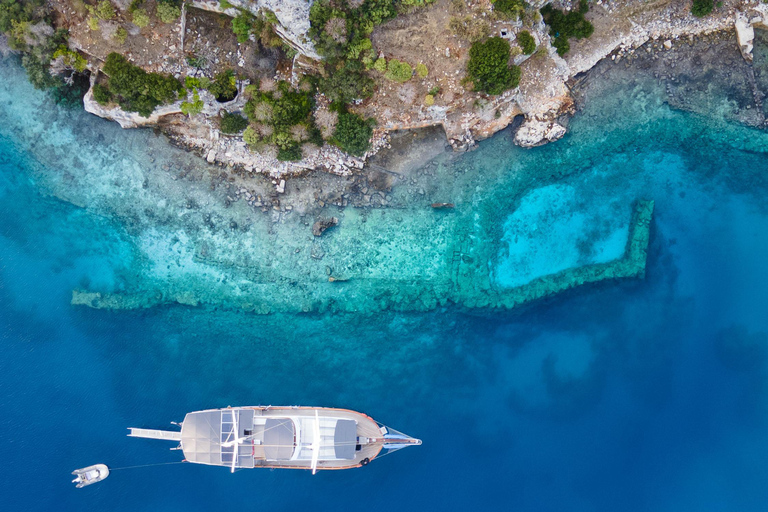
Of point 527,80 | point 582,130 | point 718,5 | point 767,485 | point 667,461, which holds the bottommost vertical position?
point 767,485

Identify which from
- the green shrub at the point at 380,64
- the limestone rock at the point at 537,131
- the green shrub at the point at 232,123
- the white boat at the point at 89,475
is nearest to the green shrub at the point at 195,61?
the green shrub at the point at 232,123

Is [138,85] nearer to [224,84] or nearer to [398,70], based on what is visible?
[224,84]

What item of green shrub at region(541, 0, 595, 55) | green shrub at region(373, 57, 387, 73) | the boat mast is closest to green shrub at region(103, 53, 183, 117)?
green shrub at region(373, 57, 387, 73)

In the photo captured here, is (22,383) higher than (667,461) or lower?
higher

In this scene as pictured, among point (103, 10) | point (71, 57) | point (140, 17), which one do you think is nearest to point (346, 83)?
point (140, 17)

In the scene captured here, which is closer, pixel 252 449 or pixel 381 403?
pixel 252 449

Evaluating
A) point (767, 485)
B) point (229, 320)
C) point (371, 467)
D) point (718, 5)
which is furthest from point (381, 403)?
point (718, 5)

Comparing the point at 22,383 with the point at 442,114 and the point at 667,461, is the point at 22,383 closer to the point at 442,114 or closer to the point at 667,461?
the point at 442,114
